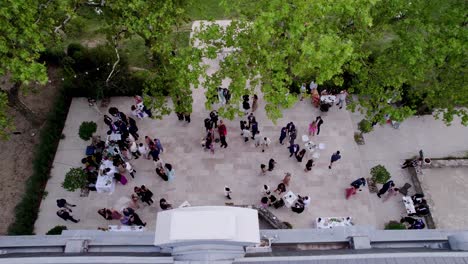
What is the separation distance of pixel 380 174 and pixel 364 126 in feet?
10.3

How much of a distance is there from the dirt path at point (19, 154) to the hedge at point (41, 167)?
1.29 feet

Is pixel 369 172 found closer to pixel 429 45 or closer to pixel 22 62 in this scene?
pixel 429 45

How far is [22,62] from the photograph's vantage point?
15469mm

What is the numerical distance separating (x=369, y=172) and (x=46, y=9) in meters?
18.5

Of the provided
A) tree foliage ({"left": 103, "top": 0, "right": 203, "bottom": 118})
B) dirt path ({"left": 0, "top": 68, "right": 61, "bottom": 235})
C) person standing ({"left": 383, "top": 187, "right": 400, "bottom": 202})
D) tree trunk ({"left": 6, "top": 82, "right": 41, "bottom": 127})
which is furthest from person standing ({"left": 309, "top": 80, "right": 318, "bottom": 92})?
tree trunk ({"left": 6, "top": 82, "right": 41, "bottom": 127})

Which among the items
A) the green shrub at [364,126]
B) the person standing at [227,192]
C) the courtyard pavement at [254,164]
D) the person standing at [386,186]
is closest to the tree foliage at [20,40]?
the courtyard pavement at [254,164]

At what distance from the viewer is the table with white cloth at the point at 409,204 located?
19794 mm

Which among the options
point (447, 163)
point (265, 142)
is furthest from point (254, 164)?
point (447, 163)

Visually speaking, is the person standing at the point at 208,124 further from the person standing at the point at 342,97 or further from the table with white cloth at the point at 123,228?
the person standing at the point at 342,97

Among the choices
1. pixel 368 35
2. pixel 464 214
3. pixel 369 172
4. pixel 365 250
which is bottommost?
pixel 365 250

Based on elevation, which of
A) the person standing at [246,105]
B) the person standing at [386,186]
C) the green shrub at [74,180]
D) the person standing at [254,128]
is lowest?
the person standing at [386,186]

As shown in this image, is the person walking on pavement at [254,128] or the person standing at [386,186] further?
the person walking on pavement at [254,128]

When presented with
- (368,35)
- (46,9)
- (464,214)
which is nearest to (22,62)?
(46,9)

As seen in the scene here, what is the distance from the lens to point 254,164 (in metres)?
21.6
